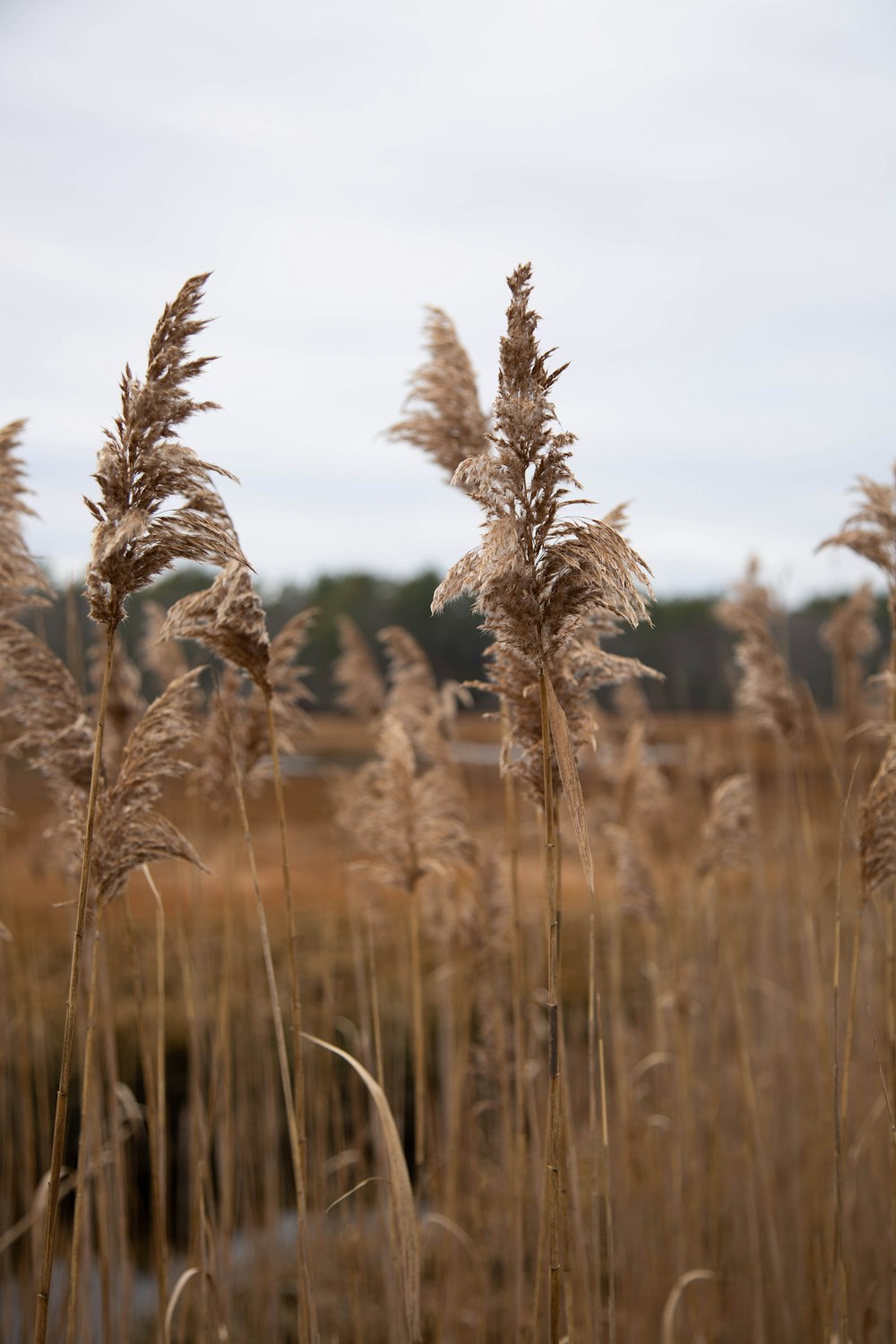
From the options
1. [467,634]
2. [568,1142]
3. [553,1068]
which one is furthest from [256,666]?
[467,634]

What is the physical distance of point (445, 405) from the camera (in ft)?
7.48

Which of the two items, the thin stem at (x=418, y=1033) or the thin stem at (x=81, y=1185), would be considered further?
the thin stem at (x=418, y=1033)

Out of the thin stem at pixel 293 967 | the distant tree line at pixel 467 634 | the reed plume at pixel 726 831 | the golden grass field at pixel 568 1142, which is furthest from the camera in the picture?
the distant tree line at pixel 467 634

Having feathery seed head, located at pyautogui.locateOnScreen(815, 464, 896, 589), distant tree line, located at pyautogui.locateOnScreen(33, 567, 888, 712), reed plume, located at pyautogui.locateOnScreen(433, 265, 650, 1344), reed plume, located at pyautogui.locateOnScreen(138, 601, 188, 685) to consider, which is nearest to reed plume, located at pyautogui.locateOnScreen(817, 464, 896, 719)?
feathery seed head, located at pyautogui.locateOnScreen(815, 464, 896, 589)

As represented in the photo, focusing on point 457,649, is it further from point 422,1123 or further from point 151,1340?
point 422,1123

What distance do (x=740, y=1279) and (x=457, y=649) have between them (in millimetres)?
4789

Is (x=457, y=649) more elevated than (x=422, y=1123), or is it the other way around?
(x=457, y=649)

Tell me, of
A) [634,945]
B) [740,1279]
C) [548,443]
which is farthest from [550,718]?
→ [634,945]

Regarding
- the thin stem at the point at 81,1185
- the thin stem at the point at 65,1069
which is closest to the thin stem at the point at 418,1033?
the thin stem at the point at 81,1185

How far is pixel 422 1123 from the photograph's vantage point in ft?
7.59

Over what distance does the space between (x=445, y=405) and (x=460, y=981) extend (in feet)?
5.23

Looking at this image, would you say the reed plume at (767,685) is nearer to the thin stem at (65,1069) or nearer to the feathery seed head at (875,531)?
the feathery seed head at (875,531)

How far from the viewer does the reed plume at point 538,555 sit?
1.35 m

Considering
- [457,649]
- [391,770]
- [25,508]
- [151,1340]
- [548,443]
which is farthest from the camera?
[457,649]
